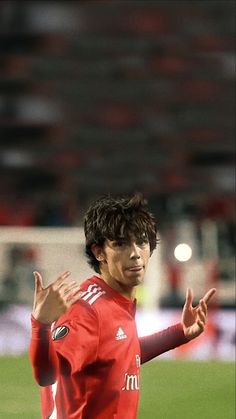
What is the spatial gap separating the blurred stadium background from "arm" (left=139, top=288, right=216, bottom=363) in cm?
1305

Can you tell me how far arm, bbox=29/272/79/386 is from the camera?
2.41 meters

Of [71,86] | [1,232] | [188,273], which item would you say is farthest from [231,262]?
[71,86]

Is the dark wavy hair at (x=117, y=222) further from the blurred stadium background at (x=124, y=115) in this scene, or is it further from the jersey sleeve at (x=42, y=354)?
the blurred stadium background at (x=124, y=115)

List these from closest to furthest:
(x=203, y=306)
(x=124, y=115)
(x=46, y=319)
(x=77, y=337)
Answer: (x=46, y=319) → (x=77, y=337) → (x=203, y=306) → (x=124, y=115)

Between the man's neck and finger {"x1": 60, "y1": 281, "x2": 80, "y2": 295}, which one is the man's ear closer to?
the man's neck

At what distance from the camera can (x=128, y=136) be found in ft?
65.3

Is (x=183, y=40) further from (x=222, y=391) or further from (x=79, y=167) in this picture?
(x=222, y=391)

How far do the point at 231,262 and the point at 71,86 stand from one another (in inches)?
227

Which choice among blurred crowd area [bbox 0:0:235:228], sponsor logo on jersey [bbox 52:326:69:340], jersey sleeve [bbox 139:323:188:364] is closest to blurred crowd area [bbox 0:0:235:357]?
blurred crowd area [bbox 0:0:235:228]

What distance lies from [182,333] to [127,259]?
21.2 inches

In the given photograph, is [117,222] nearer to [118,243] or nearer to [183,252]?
[118,243]

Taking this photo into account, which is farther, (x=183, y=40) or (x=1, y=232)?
(x=183, y=40)

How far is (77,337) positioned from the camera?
2.52m

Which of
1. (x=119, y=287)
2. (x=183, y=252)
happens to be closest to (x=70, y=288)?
(x=119, y=287)
